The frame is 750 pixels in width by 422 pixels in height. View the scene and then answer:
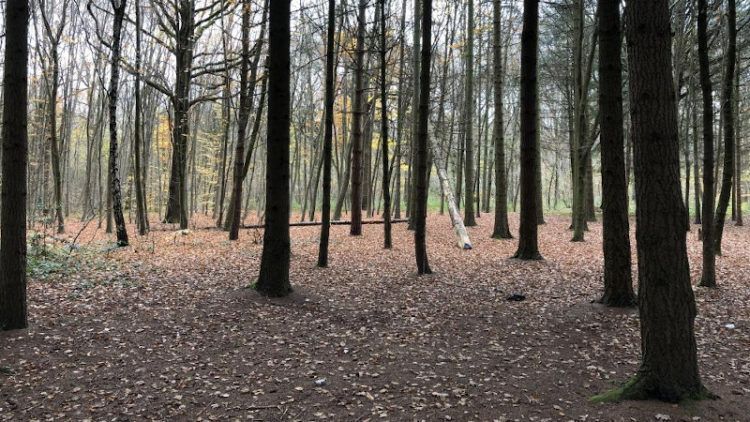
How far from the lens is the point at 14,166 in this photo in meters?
5.22

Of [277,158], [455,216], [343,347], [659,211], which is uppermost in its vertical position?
[277,158]

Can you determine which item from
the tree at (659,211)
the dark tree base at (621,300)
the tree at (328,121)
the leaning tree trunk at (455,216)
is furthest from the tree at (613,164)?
the leaning tree trunk at (455,216)

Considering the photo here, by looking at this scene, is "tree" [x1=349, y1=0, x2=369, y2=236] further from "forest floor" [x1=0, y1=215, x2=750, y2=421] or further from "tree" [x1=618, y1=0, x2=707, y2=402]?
"tree" [x1=618, y1=0, x2=707, y2=402]

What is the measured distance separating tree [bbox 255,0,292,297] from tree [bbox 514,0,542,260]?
4.77 metres

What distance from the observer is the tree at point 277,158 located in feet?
23.0

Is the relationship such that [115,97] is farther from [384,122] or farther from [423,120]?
[423,120]

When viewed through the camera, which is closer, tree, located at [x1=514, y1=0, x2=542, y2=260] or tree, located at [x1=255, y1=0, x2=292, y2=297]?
tree, located at [x1=255, y1=0, x2=292, y2=297]

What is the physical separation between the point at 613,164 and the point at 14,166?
299 inches

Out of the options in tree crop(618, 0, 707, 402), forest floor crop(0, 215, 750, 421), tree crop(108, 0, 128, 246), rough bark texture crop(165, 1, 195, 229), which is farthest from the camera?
rough bark texture crop(165, 1, 195, 229)

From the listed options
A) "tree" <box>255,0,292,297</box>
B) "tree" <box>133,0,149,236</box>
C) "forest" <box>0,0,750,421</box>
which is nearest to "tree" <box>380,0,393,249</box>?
"forest" <box>0,0,750,421</box>

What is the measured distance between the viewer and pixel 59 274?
325 inches

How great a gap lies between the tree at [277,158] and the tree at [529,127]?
477 cm

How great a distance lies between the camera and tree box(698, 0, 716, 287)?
22.5 feet

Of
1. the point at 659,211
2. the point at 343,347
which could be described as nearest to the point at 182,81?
the point at 343,347
